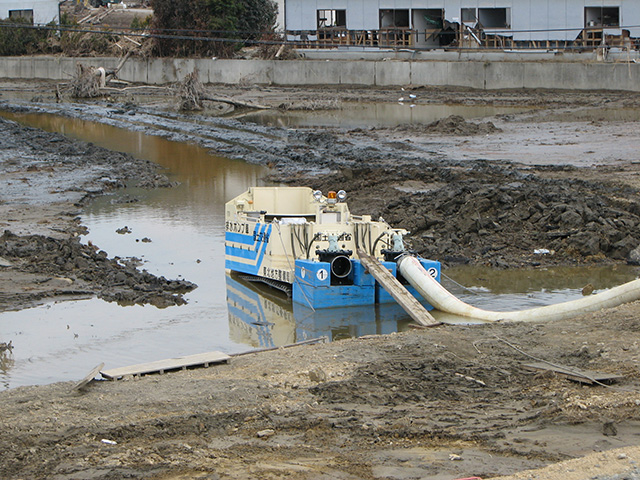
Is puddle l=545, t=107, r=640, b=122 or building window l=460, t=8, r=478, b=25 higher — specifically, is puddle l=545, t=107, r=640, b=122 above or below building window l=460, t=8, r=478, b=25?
below

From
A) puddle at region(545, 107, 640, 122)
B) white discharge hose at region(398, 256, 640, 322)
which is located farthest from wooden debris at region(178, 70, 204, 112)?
white discharge hose at region(398, 256, 640, 322)

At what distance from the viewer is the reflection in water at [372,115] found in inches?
1764

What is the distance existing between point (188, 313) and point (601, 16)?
5110 centimetres

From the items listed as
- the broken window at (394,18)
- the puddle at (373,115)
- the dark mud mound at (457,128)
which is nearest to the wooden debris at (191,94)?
the puddle at (373,115)

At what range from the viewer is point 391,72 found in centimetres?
5797

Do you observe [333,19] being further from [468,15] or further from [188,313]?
[188,313]

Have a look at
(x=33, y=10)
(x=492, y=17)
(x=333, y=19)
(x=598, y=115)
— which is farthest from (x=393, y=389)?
(x=33, y=10)

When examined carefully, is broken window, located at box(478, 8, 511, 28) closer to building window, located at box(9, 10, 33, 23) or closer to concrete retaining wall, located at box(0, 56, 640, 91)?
concrete retaining wall, located at box(0, 56, 640, 91)

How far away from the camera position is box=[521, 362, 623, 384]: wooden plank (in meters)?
9.66

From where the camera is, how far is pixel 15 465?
785 centimetres

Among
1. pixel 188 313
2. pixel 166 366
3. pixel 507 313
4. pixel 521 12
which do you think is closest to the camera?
pixel 166 366

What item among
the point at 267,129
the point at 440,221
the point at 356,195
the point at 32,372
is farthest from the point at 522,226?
the point at 267,129

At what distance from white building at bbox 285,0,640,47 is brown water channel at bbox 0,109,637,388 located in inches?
1643

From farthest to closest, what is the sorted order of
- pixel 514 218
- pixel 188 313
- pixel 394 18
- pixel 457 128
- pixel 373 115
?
pixel 394 18 < pixel 373 115 < pixel 457 128 < pixel 514 218 < pixel 188 313
